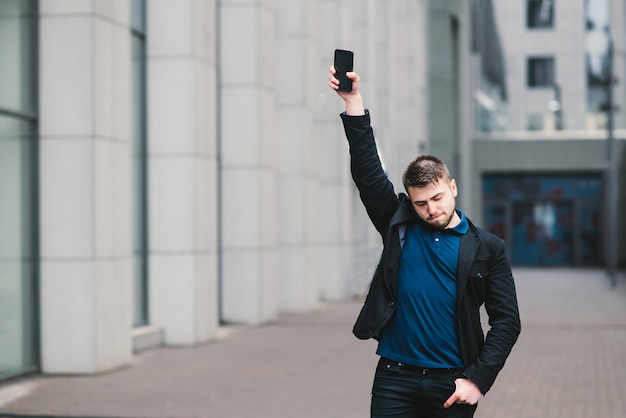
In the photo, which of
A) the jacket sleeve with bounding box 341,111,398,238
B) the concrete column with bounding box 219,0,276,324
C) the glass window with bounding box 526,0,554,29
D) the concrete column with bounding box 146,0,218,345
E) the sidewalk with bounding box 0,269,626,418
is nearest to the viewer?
the jacket sleeve with bounding box 341,111,398,238

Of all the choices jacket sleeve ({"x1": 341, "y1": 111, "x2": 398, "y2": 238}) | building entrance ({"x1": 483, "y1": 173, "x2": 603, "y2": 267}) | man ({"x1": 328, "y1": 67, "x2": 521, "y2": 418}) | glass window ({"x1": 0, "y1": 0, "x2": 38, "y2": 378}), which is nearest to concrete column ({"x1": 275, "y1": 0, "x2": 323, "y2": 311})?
glass window ({"x1": 0, "y1": 0, "x2": 38, "y2": 378})

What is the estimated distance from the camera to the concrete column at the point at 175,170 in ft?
45.4

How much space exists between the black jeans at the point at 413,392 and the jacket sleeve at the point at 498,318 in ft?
0.41

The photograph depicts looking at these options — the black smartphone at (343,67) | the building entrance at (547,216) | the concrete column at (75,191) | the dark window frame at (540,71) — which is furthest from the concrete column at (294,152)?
the dark window frame at (540,71)

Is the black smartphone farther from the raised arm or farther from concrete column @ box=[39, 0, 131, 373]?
concrete column @ box=[39, 0, 131, 373]

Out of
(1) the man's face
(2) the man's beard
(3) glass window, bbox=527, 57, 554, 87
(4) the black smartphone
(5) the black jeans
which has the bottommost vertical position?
(5) the black jeans

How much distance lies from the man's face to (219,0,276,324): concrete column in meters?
12.3

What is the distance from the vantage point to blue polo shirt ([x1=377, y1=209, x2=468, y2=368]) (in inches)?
155

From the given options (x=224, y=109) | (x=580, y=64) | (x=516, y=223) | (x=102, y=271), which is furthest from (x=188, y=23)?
(x=580, y=64)

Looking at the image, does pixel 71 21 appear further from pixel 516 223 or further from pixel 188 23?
pixel 516 223

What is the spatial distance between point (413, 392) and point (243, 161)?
12.5 meters

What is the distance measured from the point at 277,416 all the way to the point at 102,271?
3.35m

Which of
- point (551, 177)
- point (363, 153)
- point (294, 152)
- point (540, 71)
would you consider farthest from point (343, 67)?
point (540, 71)

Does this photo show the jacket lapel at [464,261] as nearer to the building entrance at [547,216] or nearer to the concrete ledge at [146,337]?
the concrete ledge at [146,337]
